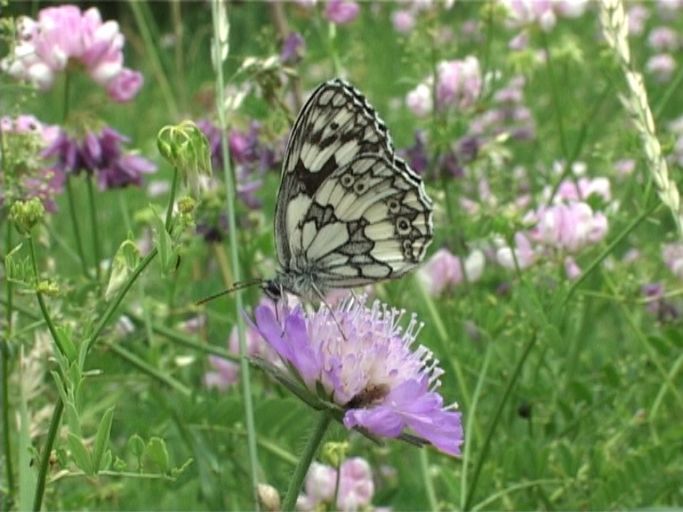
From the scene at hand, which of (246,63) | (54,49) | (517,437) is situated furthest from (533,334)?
(54,49)

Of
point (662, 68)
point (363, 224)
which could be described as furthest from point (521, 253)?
point (662, 68)

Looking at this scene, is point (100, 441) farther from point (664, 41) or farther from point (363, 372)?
point (664, 41)

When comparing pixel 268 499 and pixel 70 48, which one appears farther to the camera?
pixel 70 48

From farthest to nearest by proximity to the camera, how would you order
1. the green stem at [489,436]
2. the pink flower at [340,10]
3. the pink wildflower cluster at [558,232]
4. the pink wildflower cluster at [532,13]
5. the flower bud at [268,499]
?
the pink wildflower cluster at [532,13], the pink flower at [340,10], the pink wildflower cluster at [558,232], the green stem at [489,436], the flower bud at [268,499]

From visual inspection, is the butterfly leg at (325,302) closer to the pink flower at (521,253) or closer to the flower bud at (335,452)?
the flower bud at (335,452)

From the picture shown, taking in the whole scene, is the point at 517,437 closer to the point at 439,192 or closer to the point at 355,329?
the point at 439,192

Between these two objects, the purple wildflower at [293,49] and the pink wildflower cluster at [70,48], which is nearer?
the pink wildflower cluster at [70,48]

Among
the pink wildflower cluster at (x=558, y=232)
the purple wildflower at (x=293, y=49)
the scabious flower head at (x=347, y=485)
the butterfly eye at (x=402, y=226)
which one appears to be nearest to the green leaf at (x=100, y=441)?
the butterfly eye at (x=402, y=226)

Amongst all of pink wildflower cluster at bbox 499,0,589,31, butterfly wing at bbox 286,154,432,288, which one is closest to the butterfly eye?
butterfly wing at bbox 286,154,432,288
